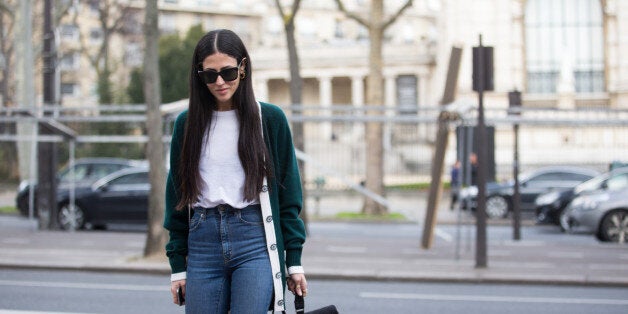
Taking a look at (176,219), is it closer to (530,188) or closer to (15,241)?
(15,241)

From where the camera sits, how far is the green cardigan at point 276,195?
390cm

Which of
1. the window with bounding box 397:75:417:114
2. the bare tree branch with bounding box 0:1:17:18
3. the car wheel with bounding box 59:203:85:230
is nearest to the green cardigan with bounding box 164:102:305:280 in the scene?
the car wheel with bounding box 59:203:85:230

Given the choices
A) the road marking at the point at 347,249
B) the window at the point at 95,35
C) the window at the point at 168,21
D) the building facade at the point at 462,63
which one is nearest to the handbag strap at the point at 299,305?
the building facade at the point at 462,63

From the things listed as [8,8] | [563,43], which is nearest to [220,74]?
[8,8]

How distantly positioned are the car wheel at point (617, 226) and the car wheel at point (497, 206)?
293 inches

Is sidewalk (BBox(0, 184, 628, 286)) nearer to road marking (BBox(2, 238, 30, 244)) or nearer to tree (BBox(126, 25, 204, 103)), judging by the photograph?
road marking (BBox(2, 238, 30, 244))

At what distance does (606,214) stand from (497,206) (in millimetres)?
7521

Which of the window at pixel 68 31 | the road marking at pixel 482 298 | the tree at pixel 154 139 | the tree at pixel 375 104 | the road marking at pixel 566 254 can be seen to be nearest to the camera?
the road marking at pixel 482 298

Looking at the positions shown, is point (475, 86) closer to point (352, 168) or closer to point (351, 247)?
point (351, 247)

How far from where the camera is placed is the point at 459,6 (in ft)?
137

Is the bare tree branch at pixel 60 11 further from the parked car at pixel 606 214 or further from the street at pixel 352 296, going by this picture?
the street at pixel 352 296

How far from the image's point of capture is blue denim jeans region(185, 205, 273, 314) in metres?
3.62

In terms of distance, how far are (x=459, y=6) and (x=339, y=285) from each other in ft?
106

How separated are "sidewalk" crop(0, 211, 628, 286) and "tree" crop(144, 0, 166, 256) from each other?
0.39m
